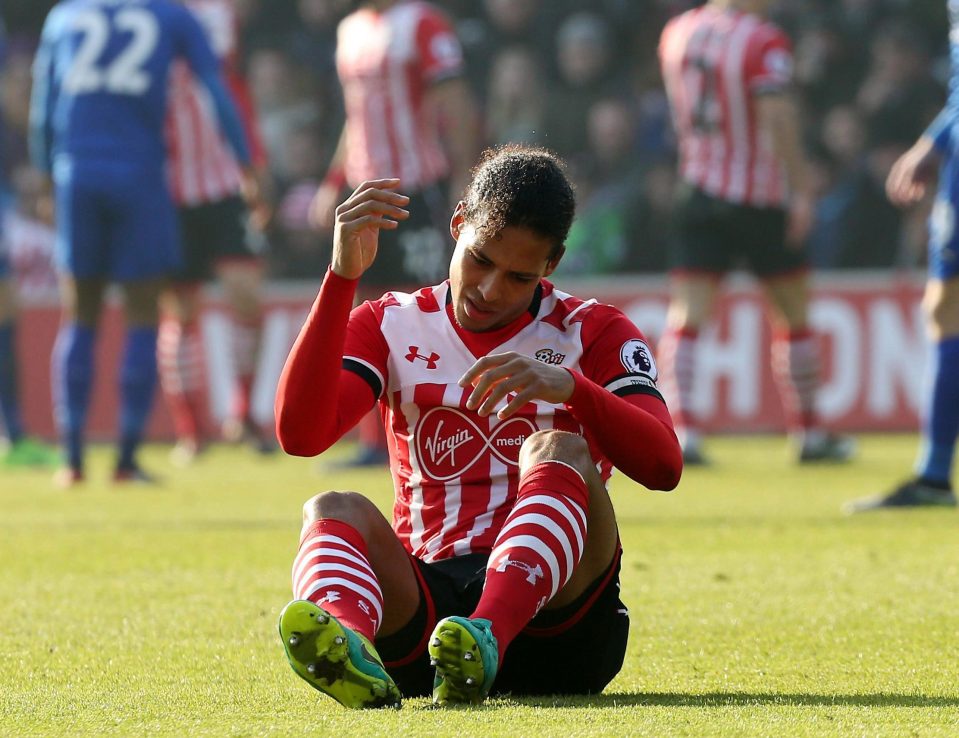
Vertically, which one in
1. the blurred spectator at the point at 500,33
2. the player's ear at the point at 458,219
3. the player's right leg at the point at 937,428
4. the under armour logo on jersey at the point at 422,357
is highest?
the blurred spectator at the point at 500,33

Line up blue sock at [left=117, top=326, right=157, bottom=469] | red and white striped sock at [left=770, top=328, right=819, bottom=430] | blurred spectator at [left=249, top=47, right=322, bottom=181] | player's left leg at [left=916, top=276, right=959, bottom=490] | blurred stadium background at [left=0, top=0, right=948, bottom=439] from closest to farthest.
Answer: player's left leg at [left=916, top=276, right=959, bottom=490], blue sock at [left=117, top=326, right=157, bottom=469], red and white striped sock at [left=770, top=328, right=819, bottom=430], blurred stadium background at [left=0, top=0, right=948, bottom=439], blurred spectator at [left=249, top=47, right=322, bottom=181]

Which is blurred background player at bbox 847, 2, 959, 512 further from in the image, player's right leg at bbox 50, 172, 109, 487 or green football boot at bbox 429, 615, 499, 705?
green football boot at bbox 429, 615, 499, 705

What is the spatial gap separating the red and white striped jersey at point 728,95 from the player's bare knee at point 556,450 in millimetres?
6314

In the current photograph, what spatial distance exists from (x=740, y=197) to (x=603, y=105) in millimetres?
4302

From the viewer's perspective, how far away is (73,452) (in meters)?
Result: 8.38

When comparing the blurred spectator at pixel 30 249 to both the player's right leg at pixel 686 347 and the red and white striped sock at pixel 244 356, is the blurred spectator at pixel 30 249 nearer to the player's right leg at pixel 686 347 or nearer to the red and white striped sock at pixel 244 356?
the red and white striped sock at pixel 244 356

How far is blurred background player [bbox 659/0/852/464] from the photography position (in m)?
9.19

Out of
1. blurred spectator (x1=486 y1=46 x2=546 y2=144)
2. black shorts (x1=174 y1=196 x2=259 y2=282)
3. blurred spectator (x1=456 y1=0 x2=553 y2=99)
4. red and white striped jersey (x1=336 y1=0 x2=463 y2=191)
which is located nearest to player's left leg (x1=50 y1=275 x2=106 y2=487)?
red and white striped jersey (x1=336 y1=0 x2=463 y2=191)

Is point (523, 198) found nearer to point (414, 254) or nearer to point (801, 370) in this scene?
point (414, 254)

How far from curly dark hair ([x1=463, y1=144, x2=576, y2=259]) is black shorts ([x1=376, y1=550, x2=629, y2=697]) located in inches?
24.7

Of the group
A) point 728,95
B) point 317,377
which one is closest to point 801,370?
point 728,95

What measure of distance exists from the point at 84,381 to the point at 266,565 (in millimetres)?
3085

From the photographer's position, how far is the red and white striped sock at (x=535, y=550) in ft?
10.0

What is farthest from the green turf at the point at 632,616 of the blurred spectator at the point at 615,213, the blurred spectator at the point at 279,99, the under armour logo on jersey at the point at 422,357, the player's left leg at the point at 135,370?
the blurred spectator at the point at 279,99
